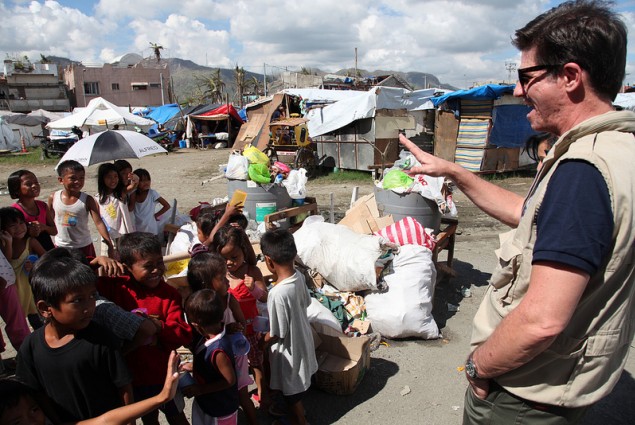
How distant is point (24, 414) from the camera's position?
141cm

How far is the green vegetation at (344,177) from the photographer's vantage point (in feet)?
38.8

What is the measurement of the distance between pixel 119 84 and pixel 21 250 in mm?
40376

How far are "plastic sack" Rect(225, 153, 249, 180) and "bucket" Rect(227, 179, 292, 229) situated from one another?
73mm

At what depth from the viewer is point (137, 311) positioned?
6.16 feet

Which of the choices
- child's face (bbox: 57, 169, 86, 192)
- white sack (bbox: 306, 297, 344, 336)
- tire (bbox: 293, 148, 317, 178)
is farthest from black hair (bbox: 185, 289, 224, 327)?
tire (bbox: 293, 148, 317, 178)

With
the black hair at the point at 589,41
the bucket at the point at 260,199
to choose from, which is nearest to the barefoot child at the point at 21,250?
the bucket at the point at 260,199

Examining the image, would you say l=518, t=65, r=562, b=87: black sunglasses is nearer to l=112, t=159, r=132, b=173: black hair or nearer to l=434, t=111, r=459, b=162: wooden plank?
l=112, t=159, r=132, b=173: black hair

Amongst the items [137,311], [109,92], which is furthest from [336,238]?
[109,92]

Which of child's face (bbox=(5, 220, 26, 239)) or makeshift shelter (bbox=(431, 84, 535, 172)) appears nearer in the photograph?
child's face (bbox=(5, 220, 26, 239))

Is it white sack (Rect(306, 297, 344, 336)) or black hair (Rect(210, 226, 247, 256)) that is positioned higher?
black hair (Rect(210, 226, 247, 256))

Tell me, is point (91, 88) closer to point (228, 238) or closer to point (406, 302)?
point (228, 238)

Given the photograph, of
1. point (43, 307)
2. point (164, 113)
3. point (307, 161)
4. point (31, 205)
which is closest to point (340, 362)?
point (43, 307)

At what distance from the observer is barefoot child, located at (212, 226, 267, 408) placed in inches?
104

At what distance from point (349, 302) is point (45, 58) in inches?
2245
